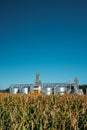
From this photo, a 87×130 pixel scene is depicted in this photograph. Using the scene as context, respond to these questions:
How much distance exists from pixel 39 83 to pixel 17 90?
4198mm

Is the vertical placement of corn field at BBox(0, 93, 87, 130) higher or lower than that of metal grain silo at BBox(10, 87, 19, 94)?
lower

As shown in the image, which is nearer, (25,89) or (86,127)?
(86,127)

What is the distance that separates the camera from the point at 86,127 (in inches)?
135

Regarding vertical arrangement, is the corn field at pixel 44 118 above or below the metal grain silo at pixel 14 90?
below

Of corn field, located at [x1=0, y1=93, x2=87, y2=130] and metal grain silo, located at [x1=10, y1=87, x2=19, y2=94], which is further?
metal grain silo, located at [x1=10, y1=87, x2=19, y2=94]

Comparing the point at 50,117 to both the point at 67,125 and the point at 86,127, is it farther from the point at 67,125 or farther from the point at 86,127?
the point at 86,127

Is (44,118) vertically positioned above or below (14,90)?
below

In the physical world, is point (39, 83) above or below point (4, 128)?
above

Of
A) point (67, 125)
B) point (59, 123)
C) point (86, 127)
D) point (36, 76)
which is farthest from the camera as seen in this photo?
point (36, 76)

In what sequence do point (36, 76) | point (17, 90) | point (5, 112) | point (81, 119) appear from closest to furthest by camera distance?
point (81, 119) < point (5, 112) < point (36, 76) < point (17, 90)

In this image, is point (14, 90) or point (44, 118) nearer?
point (44, 118)

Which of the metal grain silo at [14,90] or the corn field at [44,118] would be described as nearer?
the corn field at [44,118]

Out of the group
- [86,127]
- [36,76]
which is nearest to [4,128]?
[86,127]

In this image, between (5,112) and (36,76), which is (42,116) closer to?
(5,112)
